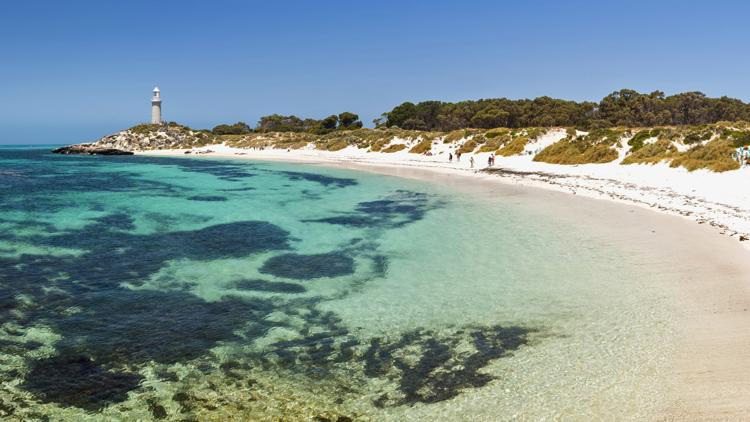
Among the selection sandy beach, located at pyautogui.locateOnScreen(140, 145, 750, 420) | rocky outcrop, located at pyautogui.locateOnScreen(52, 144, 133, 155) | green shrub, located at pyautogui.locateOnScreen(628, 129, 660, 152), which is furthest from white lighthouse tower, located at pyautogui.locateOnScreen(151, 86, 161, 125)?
green shrub, located at pyautogui.locateOnScreen(628, 129, 660, 152)

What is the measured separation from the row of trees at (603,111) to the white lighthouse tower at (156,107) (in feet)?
247

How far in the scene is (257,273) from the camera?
13.1 metres

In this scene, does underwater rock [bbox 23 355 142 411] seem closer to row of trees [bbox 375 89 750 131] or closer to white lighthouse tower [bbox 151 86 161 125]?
row of trees [bbox 375 89 750 131]

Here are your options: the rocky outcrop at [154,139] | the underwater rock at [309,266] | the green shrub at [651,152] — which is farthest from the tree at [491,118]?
the underwater rock at [309,266]

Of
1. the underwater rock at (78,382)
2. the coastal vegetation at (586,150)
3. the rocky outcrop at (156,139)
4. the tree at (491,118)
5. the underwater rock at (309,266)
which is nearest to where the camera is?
the underwater rock at (78,382)

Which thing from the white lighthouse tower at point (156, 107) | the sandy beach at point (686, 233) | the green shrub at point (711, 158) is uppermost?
the white lighthouse tower at point (156, 107)

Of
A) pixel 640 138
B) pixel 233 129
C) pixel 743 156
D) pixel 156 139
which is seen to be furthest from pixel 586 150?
pixel 233 129

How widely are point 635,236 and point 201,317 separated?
13135 mm

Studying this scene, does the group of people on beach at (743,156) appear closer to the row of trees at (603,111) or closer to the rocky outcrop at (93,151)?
the row of trees at (603,111)

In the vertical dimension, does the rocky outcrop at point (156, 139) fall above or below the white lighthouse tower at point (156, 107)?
below

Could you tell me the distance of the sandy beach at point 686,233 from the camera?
668 cm

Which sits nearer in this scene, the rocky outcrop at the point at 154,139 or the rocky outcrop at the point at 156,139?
the rocky outcrop at the point at 154,139

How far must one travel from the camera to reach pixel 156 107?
438 feet

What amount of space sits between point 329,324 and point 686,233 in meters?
12.3
